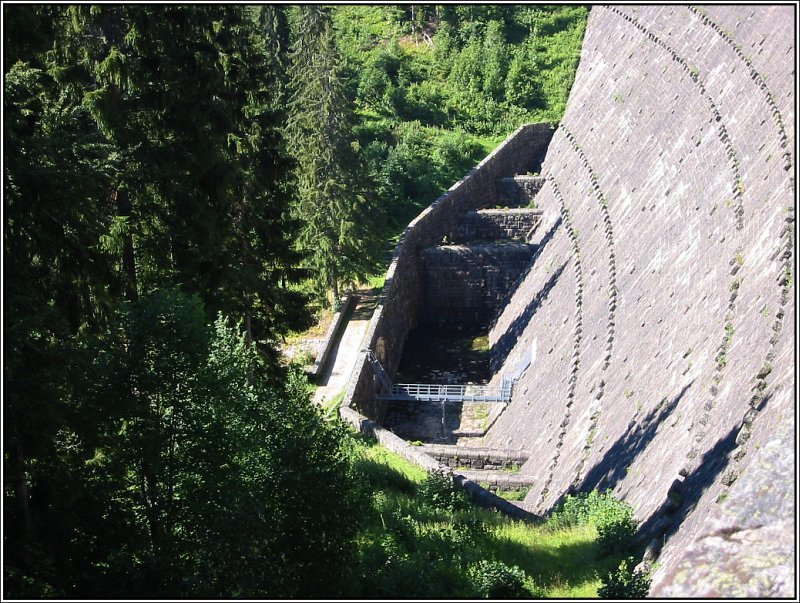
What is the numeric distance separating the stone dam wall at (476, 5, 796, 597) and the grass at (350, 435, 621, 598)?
1.35 meters

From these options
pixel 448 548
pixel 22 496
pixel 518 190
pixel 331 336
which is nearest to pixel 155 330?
pixel 22 496

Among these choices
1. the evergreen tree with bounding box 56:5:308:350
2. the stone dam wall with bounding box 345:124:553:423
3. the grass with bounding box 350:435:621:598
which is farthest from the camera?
the stone dam wall with bounding box 345:124:553:423

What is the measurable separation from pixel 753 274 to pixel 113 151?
13103 millimetres

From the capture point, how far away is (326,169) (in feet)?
118

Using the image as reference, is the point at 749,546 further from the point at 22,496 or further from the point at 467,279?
the point at 467,279

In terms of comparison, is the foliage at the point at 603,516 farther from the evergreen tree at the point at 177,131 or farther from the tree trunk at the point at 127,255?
the tree trunk at the point at 127,255

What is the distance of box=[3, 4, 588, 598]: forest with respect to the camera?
1227 cm

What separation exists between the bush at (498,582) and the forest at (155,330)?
0.86ft

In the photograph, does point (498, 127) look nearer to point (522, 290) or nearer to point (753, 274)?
point (522, 290)

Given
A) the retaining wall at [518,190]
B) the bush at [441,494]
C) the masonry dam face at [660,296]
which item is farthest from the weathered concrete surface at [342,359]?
the retaining wall at [518,190]

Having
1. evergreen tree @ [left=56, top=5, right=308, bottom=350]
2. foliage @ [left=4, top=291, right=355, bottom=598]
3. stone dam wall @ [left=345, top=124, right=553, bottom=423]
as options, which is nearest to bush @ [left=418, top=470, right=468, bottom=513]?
foliage @ [left=4, top=291, right=355, bottom=598]

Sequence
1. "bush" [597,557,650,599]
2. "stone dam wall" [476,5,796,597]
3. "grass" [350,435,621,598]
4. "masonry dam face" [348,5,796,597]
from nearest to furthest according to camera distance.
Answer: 1. "stone dam wall" [476,5,796,597]
2. "bush" [597,557,650,599]
3. "grass" [350,435,621,598]
4. "masonry dam face" [348,5,796,597]

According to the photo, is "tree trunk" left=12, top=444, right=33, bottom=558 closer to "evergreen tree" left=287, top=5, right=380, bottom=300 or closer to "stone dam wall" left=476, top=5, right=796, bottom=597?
"stone dam wall" left=476, top=5, right=796, bottom=597

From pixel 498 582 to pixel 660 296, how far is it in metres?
11.1
